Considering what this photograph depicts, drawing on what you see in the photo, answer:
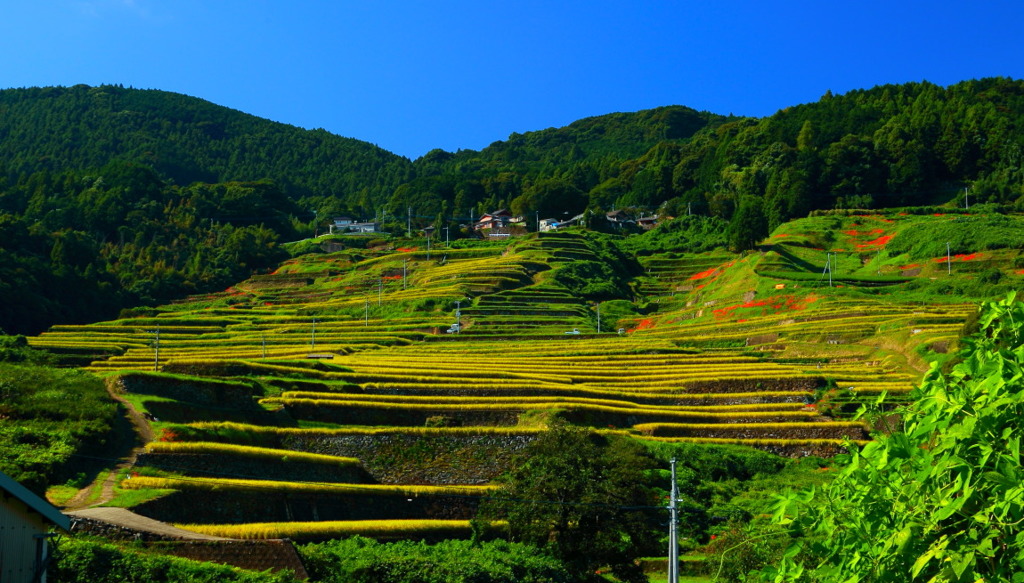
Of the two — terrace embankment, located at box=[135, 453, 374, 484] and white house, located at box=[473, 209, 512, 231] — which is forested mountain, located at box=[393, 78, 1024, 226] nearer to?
white house, located at box=[473, 209, 512, 231]

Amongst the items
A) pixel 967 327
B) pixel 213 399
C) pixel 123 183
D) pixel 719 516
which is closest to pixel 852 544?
pixel 719 516

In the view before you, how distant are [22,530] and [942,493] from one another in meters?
13.0

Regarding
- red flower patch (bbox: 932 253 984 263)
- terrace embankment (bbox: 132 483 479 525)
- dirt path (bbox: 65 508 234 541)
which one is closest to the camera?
dirt path (bbox: 65 508 234 541)

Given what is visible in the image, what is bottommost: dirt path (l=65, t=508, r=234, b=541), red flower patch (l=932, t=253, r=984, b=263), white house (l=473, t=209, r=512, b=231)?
dirt path (l=65, t=508, r=234, b=541)

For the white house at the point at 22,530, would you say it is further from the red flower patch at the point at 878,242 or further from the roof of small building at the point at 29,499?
the red flower patch at the point at 878,242

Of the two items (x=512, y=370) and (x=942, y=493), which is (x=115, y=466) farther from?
(x=942, y=493)

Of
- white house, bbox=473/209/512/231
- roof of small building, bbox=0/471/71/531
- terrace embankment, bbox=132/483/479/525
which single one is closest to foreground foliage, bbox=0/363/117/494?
terrace embankment, bbox=132/483/479/525

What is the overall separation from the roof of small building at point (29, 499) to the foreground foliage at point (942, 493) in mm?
10851

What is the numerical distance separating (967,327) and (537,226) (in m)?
97.6

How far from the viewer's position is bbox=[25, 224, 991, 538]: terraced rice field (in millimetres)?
30719

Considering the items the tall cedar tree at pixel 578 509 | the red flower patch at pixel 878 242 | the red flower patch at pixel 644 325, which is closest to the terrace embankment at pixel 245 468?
the tall cedar tree at pixel 578 509

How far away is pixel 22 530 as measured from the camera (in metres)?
14.6

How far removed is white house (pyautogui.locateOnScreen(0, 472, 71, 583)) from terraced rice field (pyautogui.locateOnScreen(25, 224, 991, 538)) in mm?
10471

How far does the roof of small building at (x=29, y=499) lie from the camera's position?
45.5ft
